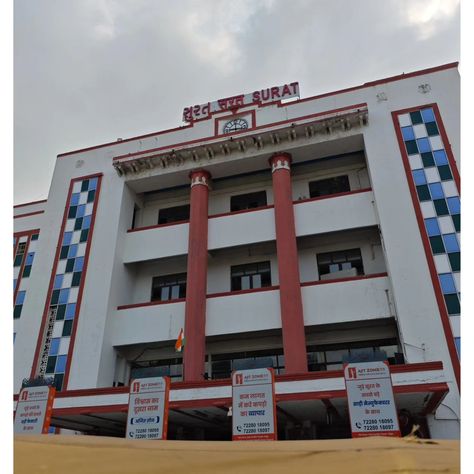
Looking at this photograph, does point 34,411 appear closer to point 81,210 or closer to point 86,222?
point 86,222

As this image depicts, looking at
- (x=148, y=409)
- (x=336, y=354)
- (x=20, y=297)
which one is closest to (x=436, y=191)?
(x=336, y=354)

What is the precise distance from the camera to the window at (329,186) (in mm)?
19078

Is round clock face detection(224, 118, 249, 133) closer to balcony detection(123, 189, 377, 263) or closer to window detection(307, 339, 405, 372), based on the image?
balcony detection(123, 189, 377, 263)

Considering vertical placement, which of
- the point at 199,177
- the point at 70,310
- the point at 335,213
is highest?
the point at 199,177

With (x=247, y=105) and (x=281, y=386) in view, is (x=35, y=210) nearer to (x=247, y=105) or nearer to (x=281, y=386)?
(x=247, y=105)

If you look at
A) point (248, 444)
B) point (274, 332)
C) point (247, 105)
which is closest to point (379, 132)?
point (247, 105)

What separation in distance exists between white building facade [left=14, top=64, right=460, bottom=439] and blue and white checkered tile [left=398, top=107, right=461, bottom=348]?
2.1 inches

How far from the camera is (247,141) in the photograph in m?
18.7

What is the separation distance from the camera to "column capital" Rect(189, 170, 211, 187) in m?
19.3

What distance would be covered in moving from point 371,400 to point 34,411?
908 cm

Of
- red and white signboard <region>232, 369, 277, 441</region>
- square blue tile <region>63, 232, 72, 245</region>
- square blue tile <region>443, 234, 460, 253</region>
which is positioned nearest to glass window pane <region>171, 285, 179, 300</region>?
square blue tile <region>63, 232, 72, 245</region>

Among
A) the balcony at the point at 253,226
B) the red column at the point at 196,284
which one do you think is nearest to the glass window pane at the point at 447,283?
the balcony at the point at 253,226

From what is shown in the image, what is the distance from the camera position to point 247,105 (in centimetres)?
2031

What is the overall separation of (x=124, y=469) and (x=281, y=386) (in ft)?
34.7
